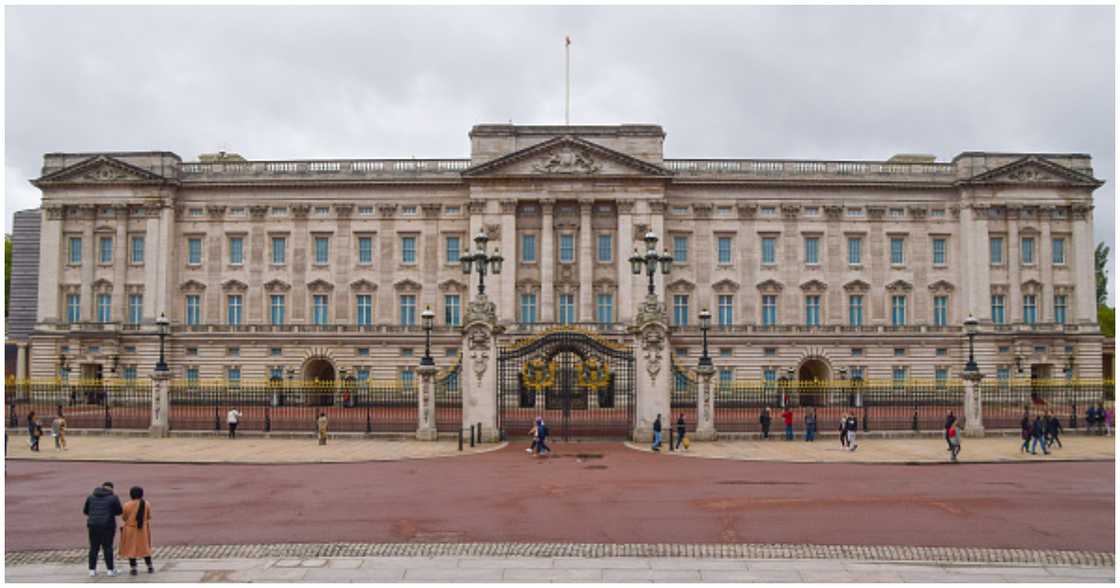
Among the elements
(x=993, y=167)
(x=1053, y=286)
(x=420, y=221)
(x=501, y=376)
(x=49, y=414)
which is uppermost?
(x=993, y=167)

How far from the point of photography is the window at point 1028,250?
57.0 metres

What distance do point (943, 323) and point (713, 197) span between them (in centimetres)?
1795

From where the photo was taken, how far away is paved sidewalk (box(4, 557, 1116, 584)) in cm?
1234

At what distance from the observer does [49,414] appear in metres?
41.8

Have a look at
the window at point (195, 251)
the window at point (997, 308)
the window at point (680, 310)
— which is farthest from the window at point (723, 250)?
the window at point (195, 251)

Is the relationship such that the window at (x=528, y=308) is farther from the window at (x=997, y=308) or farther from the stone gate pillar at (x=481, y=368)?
the window at (x=997, y=308)

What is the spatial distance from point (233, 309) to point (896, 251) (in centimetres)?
4591

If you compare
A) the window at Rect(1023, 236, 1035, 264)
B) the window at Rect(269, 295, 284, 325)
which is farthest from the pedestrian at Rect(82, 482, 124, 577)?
the window at Rect(1023, 236, 1035, 264)

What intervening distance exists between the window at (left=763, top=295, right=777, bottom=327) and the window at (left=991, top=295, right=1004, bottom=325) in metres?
14.6

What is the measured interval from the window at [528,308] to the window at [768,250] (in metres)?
16.2

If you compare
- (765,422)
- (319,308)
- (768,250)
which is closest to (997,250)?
(768,250)

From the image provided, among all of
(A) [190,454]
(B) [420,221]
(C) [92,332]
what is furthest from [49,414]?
(B) [420,221]

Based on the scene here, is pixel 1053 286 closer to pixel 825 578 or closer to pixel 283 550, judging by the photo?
pixel 825 578

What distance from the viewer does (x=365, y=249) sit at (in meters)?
57.8
